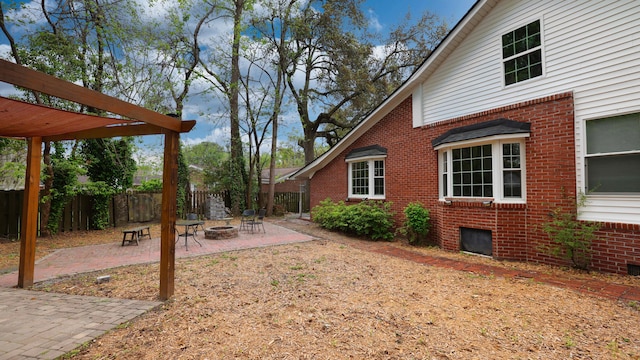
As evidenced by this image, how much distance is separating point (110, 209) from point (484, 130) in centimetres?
1423

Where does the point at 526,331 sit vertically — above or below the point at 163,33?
below

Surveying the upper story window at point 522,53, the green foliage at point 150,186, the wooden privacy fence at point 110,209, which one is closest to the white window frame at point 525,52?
the upper story window at point 522,53

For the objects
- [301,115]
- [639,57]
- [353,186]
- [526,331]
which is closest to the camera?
[526,331]

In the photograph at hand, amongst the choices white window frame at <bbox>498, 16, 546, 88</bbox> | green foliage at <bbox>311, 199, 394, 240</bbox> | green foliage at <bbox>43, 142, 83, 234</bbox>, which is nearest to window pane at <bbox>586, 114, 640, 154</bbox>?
white window frame at <bbox>498, 16, 546, 88</bbox>

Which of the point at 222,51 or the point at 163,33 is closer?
the point at 163,33

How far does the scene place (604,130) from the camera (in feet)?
18.6

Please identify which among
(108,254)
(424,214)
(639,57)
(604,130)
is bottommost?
(108,254)

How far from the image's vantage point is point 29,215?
492cm

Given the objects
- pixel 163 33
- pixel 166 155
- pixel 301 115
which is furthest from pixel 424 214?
pixel 163 33

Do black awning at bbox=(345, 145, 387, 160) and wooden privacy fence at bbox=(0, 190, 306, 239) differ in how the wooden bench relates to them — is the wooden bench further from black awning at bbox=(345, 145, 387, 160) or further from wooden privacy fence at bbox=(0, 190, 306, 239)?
black awning at bbox=(345, 145, 387, 160)

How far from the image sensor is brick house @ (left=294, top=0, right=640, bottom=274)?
18.0 feet

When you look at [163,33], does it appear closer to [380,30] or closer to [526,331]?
[380,30]

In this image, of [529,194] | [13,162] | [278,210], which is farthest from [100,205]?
[529,194]

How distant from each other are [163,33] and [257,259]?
43.2 feet
